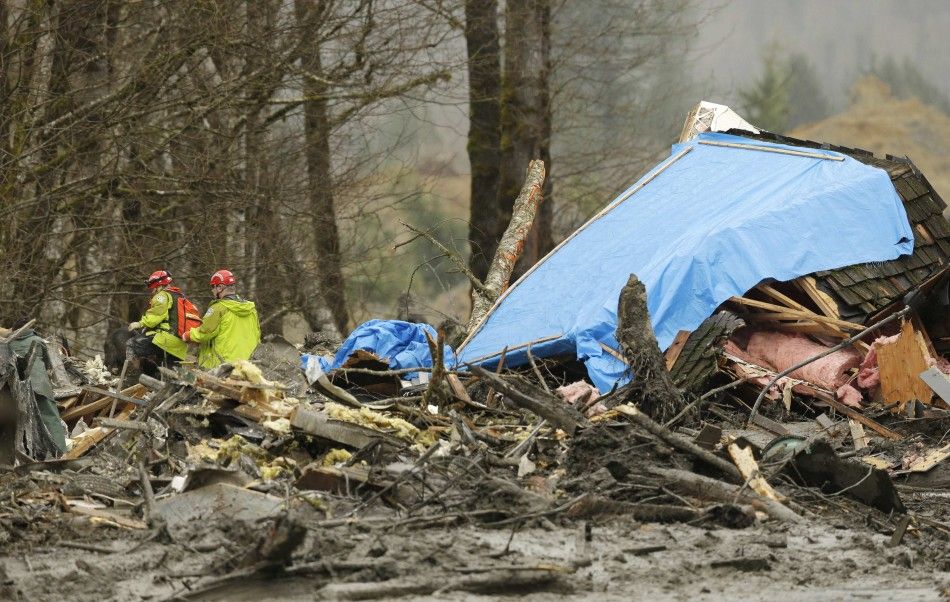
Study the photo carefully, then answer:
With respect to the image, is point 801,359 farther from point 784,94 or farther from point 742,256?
point 784,94

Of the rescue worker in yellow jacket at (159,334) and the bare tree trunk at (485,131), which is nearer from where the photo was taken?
the rescue worker in yellow jacket at (159,334)

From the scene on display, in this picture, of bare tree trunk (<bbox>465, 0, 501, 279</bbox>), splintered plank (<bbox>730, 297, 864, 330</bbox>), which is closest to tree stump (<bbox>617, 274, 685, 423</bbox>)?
splintered plank (<bbox>730, 297, 864, 330</bbox>)

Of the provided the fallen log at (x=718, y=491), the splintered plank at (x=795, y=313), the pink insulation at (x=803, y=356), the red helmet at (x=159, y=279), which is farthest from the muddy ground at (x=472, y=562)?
the red helmet at (x=159, y=279)

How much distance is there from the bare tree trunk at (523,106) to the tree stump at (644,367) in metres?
12.1

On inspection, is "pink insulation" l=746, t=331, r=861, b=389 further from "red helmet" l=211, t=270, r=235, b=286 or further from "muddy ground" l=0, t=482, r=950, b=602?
"red helmet" l=211, t=270, r=235, b=286

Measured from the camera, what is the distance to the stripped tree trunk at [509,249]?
14773 mm

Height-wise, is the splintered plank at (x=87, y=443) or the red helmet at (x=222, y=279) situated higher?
the red helmet at (x=222, y=279)

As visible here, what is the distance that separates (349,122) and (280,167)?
64.5 inches

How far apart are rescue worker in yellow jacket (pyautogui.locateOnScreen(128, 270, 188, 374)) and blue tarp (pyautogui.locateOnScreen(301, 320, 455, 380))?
1.26 metres

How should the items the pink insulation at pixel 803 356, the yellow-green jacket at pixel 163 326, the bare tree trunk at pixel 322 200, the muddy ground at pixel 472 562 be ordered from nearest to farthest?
the muddy ground at pixel 472 562, the pink insulation at pixel 803 356, the yellow-green jacket at pixel 163 326, the bare tree trunk at pixel 322 200

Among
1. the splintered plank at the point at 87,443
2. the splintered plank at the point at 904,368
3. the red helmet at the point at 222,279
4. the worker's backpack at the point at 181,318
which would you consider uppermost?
the red helmet at the point at 222,279

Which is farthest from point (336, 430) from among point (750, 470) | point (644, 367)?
point (644, 367)

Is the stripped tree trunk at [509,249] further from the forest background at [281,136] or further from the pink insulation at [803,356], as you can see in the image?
the pink insulation at [803,356]

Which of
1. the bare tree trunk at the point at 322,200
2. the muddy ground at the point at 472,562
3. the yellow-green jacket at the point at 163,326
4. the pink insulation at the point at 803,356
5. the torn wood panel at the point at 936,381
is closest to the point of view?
the muddy ground at the point at 472,562
